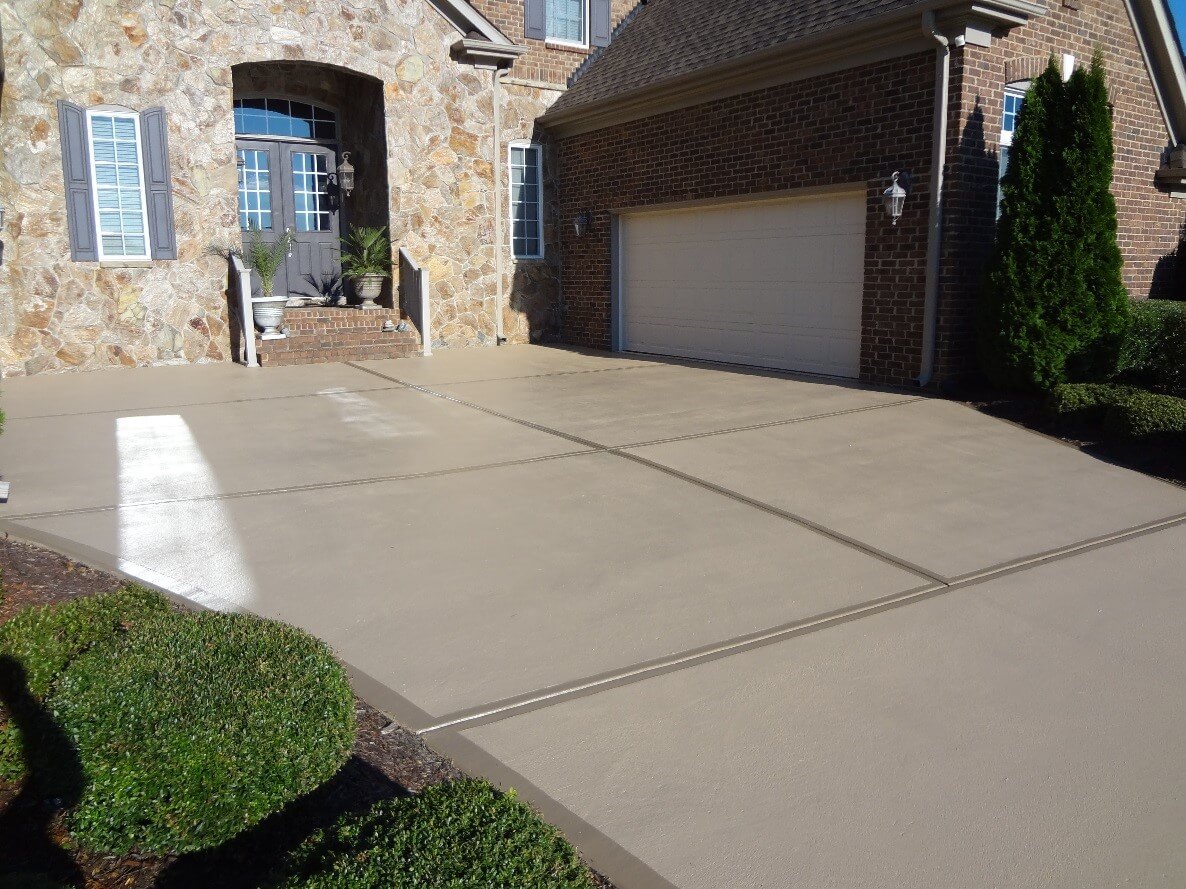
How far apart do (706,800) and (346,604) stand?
2.14m

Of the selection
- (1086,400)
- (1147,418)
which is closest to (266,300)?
(1086,400)

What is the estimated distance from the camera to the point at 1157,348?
917 cm

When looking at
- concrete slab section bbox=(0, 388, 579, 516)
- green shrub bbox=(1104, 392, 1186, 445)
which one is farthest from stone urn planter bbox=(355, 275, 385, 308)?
green shrub bbox=(1104, 392, 1186, 445)

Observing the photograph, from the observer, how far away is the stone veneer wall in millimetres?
11375

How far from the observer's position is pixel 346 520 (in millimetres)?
5613

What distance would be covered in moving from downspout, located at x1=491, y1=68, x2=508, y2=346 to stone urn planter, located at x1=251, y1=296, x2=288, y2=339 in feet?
11.2

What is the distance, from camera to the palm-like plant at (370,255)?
1352cm

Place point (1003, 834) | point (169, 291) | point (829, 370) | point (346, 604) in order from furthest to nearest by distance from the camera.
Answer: point (169, 291) → point (829, 370) → point (346, 604) → point (1003, 834)

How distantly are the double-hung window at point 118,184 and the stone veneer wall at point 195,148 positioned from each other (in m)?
0.24

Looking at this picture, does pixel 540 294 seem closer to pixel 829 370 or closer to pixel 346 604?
pixel 829 370

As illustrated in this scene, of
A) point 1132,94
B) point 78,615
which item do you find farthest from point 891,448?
point 1132,94

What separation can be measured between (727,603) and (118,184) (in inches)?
423

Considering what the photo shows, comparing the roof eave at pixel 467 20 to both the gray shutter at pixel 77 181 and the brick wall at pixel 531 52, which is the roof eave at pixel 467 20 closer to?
the brick wall at pixel 531 52

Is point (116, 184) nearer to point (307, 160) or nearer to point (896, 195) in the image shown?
point (307, 160)
